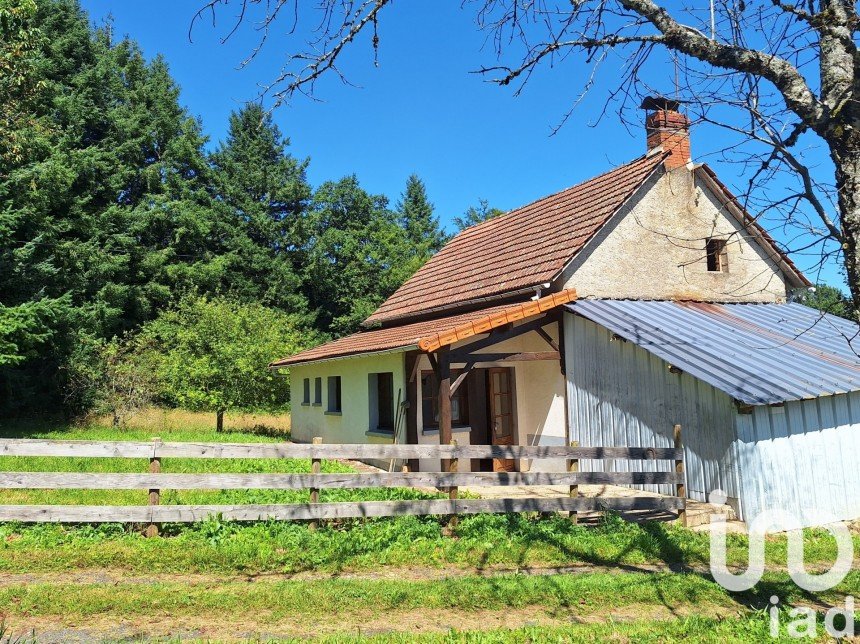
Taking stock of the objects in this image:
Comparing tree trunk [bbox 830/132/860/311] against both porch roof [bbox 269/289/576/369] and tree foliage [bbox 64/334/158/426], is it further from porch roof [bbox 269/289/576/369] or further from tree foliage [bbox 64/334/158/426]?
tree foliage [bbox 64/334/158/426]

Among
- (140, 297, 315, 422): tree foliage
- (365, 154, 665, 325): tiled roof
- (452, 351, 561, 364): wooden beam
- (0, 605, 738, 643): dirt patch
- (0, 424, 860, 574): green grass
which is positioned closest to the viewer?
(0, 605, 738, 643): dirt patch

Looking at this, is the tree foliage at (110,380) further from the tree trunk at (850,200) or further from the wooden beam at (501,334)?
the tree trunk at (850,200)

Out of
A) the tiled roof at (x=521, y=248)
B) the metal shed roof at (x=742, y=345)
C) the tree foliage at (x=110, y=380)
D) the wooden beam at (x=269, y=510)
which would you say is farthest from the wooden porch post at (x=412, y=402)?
the tree foliage at (x=110, y=380)

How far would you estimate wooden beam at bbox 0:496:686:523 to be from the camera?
656cm

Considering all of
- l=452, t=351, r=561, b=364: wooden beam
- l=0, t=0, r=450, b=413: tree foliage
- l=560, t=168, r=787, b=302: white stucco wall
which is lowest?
l=452, t=351, r=561, b=364: wooden beam

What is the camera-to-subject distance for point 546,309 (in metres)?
11.4

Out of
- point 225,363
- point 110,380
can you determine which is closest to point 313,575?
point 225,363

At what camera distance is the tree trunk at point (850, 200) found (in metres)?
3.43

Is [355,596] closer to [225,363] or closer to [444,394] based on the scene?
[444,394]

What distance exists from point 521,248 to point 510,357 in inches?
178

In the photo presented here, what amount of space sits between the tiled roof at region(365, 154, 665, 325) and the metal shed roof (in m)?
1.68

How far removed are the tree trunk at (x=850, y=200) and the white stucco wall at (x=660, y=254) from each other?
869 centimetres

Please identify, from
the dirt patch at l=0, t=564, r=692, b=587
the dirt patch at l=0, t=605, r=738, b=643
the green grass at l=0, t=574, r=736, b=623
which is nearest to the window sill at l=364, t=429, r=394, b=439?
the dirt patch at l=0, t=564, r=692, b=587

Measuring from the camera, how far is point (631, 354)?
400 inches
